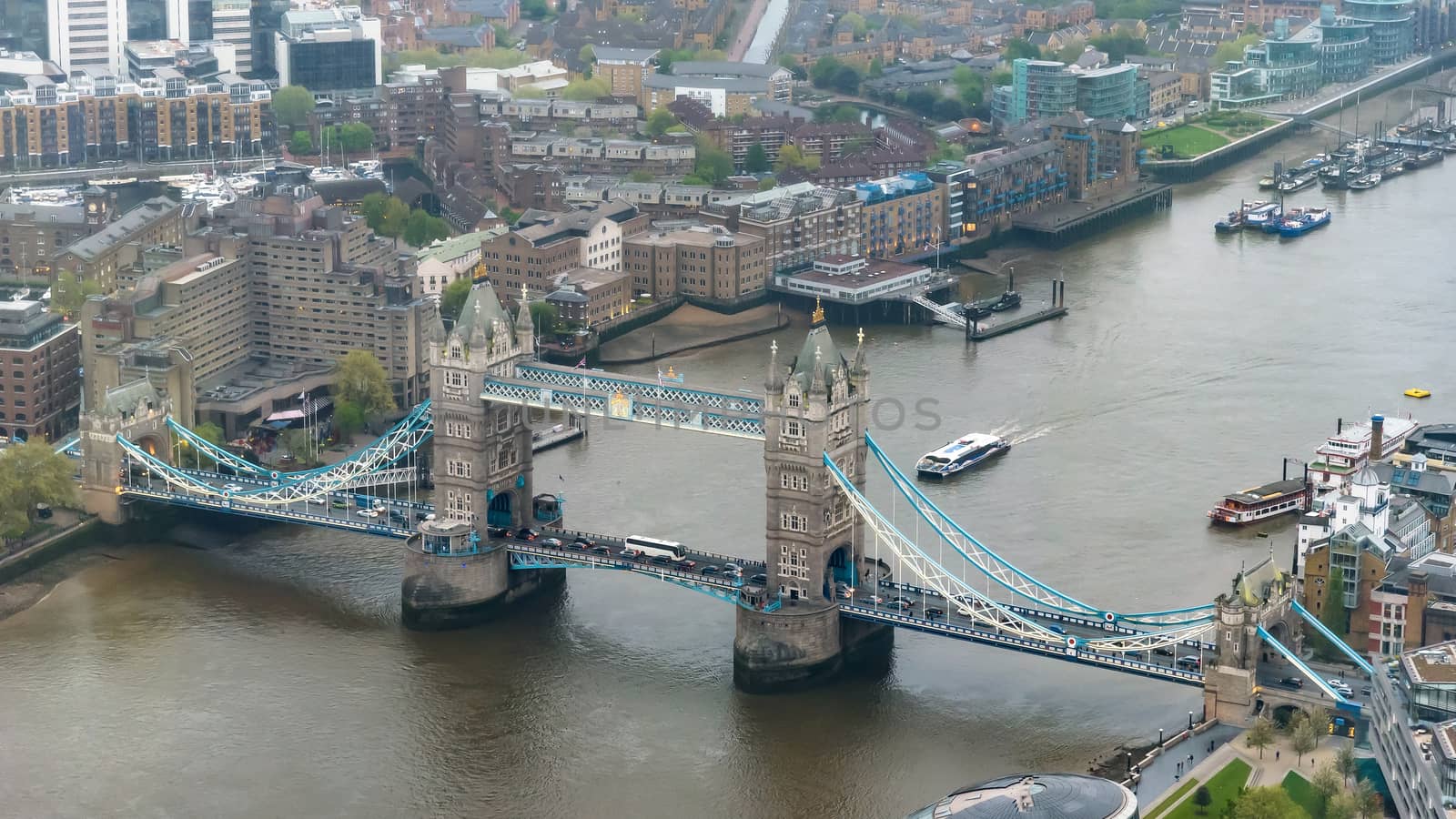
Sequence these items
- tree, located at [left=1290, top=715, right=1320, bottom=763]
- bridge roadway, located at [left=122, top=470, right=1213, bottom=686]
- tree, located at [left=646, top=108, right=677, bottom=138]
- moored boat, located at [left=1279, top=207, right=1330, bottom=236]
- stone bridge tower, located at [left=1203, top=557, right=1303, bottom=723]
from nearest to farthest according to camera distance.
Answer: tree, located at [left=1290, top=715, right=1320, bottom=763] < stone bridge tower, located at [left=1203, top=557, right=1303, bottom=723] < bridge roadway, located at [left=122, top=470, right=1213, bottom=686] < moored boat, located at [left=1279, top=207, right=1330, bottom=236] < tree, located at [left=646, top=108, right=677, bottom=138]

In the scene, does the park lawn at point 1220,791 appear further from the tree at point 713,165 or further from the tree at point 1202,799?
the tree at point 713,165

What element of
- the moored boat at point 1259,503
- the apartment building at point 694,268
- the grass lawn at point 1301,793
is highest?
the apartment building at point 694,268

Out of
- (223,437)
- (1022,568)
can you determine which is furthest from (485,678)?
Result: (223,437)

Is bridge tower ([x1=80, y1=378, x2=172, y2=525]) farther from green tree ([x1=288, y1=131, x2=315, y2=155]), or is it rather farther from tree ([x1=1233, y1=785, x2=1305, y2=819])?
green tree ([x1=288, y1=131, x2=315, y2=155])

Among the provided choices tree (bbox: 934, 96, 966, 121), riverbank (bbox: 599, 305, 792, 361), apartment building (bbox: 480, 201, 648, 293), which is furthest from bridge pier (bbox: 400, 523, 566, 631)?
tree (bbox: 934, 96, 966, 121)

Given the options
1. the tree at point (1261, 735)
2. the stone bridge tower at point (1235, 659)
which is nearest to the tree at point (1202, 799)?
the tree at point (1261, 735)

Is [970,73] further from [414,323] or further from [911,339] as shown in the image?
[414,323]

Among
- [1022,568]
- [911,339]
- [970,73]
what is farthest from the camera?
Result: [970,73]
